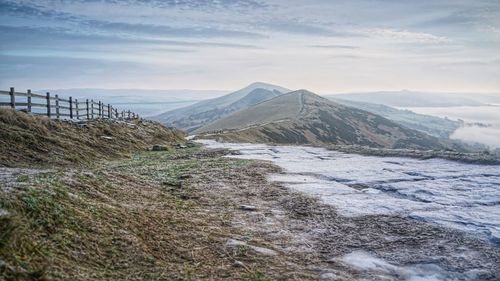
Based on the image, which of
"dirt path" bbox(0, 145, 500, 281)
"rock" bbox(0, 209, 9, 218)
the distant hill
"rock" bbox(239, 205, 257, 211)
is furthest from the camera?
the distant hill

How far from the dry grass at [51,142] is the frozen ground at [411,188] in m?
10.4

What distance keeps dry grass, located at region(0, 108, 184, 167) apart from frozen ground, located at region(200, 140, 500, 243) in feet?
34.0

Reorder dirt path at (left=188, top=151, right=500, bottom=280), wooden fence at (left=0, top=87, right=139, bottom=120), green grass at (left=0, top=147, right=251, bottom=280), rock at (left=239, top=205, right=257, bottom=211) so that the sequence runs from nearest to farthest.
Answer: green grass at (left=0, top=147, right=251, bottom=280) < dirt path at (left=188, top=151, right=500, bottom=280) < rock at (left=239, top=205, right=257, bottom=211) < wooden fence at (left=0, top=87, right=139, bottom=120)

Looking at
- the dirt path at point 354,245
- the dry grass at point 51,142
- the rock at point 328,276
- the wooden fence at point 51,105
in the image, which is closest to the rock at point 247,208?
the dirt path at point 354,245

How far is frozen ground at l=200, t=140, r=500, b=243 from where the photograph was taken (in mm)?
10729

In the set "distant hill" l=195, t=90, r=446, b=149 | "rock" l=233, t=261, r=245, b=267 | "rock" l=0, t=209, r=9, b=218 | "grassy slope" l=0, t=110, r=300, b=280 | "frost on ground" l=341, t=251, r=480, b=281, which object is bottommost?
"distant hill" l=195, t=90, r=446, b=149

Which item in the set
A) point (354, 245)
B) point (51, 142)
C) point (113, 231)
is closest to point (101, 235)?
point (113, 231)

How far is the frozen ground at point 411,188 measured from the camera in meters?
10.7

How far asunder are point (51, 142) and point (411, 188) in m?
17.0

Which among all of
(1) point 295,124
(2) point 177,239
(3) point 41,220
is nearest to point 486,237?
(2) point 177,239

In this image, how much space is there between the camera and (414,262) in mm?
7770

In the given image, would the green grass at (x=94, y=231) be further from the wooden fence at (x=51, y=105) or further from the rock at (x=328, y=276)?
the wooden fence at (x=51, y=105)

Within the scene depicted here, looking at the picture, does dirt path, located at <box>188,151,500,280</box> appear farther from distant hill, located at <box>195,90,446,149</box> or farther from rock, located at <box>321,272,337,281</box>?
distant hill, located at <box>195,90,446,149</box>

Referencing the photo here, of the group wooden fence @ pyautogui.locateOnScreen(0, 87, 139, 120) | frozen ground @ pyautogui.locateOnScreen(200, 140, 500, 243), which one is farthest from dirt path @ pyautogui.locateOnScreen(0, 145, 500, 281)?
wooden fence @ pyautogui.locateOnScreen(0, 87, 139, 120)
